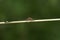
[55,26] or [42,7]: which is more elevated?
[42,7]

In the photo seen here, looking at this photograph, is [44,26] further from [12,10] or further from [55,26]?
[12,10]

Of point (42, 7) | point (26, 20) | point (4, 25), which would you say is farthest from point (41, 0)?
point (4, 25)

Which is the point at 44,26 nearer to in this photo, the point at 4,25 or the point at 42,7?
the point at 42,7

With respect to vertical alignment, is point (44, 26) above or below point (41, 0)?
below

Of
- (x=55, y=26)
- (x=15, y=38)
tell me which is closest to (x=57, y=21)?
(x=55, y=26)

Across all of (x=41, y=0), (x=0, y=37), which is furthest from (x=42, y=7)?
(x=0, y=37)
